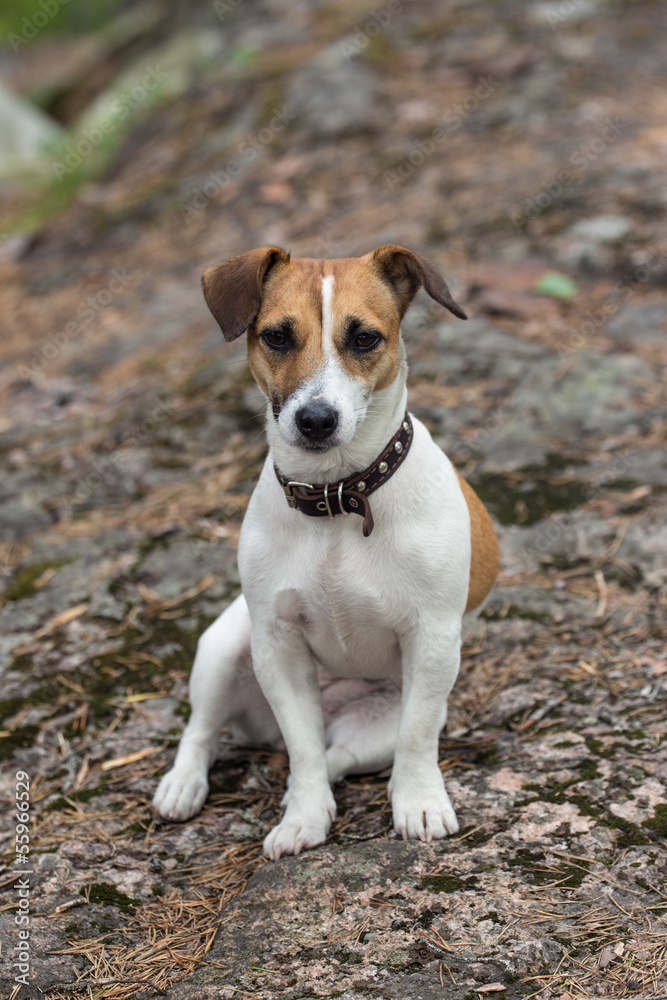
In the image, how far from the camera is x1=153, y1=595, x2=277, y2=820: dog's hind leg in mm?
3340

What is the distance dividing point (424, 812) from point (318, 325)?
1.64m

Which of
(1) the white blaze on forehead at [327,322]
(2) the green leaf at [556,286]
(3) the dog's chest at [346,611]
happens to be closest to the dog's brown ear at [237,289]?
(1) the white blaze on forehead at [327,322]

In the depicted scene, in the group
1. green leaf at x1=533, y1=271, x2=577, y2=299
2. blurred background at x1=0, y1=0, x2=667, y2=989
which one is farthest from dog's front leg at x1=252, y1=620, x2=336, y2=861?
green leaf at x1=533, y1=271, x2=577, y2=299

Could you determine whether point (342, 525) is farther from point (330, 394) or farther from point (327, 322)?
point (327, 322)

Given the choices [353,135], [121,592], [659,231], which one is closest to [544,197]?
[659,231]

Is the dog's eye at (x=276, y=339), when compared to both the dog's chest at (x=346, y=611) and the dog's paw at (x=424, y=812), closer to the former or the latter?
the dog's chest at (x=346, y=611)

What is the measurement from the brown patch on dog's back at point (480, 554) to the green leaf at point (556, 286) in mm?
3434

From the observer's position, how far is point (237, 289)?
9.95 feet

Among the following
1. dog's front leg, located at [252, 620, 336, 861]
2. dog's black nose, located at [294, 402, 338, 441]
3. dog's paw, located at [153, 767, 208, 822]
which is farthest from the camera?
dog's paw, located at [153, 767, 208, 822]

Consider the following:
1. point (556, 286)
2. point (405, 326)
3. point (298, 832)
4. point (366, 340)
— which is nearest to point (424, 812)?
point (298, 832)

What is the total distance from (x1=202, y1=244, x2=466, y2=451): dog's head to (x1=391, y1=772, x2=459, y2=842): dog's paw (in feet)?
3.94

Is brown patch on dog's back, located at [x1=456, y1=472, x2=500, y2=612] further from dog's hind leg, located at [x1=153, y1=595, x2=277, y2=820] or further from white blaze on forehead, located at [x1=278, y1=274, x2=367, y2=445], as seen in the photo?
dog's hind leg, located at [x1=153, y1=595, x2=277, y2=820]

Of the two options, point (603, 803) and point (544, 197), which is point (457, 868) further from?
point (544, 197)

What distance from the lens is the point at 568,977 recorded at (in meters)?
2.22
